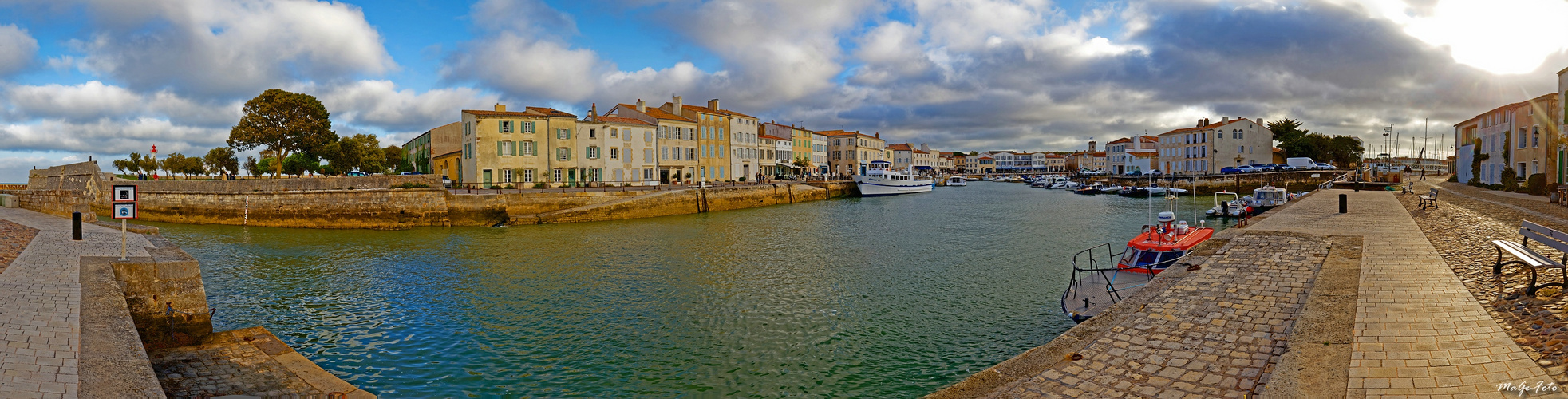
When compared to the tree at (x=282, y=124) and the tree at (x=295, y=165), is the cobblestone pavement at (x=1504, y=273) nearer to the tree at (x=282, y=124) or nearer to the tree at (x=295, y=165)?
the tree at (x=282, y=124)

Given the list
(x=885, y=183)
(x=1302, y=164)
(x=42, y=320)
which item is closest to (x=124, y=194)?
(x=42, y=320)

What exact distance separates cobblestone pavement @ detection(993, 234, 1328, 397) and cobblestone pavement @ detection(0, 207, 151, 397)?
833 cm

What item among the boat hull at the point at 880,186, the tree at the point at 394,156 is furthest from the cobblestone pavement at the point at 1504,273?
the tree at the point at 394,156

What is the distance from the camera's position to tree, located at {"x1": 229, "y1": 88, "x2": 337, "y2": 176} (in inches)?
1819

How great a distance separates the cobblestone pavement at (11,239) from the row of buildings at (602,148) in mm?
23318

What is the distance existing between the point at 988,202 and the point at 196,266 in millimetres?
54335

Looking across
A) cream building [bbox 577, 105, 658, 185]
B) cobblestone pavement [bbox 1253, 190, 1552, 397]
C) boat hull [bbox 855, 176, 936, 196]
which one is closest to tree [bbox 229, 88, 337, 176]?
cream building [bbox 577, 105, 658, 185]

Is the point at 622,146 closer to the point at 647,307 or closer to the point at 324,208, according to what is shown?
the point at 324,208

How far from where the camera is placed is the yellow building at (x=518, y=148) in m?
47.4

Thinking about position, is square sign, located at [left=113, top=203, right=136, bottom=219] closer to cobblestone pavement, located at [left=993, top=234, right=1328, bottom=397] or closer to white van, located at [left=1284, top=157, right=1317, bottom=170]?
cobblestone pavement, located at [left=993, top=234, right=1328, bottom=397]

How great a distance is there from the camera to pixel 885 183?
70.9 m

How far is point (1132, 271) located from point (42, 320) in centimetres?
1728

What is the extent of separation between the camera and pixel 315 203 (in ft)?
116

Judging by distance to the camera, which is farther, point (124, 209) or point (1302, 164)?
point (1302, 164)
